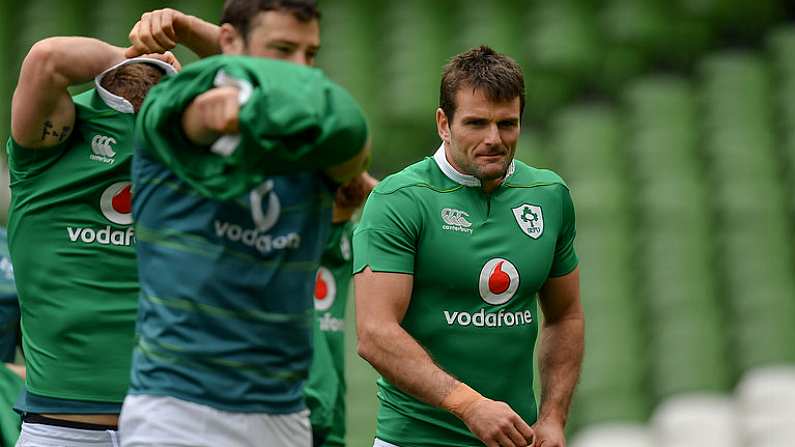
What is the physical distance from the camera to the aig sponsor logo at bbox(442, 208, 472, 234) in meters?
3.93

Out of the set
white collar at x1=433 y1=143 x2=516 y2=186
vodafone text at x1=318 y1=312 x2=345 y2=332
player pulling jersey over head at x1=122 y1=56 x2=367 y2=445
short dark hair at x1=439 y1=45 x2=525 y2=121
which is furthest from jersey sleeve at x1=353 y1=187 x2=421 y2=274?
vodafone text at x1=318 y1=312 x2=345 y2=332

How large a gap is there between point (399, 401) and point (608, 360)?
450 centimetres

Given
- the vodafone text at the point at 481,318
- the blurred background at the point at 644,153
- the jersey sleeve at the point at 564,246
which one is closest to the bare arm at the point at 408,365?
the vodafone text at the point at 481,318

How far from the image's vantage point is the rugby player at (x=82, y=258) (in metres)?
3.73

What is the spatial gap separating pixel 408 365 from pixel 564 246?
62cm

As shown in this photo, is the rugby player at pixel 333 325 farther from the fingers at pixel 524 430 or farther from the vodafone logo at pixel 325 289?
the fingers at pixel 524 430

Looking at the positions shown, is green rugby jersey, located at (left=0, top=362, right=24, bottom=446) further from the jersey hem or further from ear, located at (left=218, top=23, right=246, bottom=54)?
ear, located at (left=218, top=23, right=246, bottom=54)

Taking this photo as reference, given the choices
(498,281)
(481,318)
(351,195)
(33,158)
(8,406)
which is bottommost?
(8,406)

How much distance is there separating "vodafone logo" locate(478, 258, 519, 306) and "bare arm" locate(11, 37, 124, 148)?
1.10 meters

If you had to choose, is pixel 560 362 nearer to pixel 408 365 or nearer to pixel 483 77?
pixel 408 365

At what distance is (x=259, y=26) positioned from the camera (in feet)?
10.2

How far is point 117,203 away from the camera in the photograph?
3797 mm

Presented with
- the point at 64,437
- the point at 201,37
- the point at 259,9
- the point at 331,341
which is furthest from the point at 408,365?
the point at 331,341

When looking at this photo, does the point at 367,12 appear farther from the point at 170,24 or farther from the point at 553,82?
the point at 170,24
